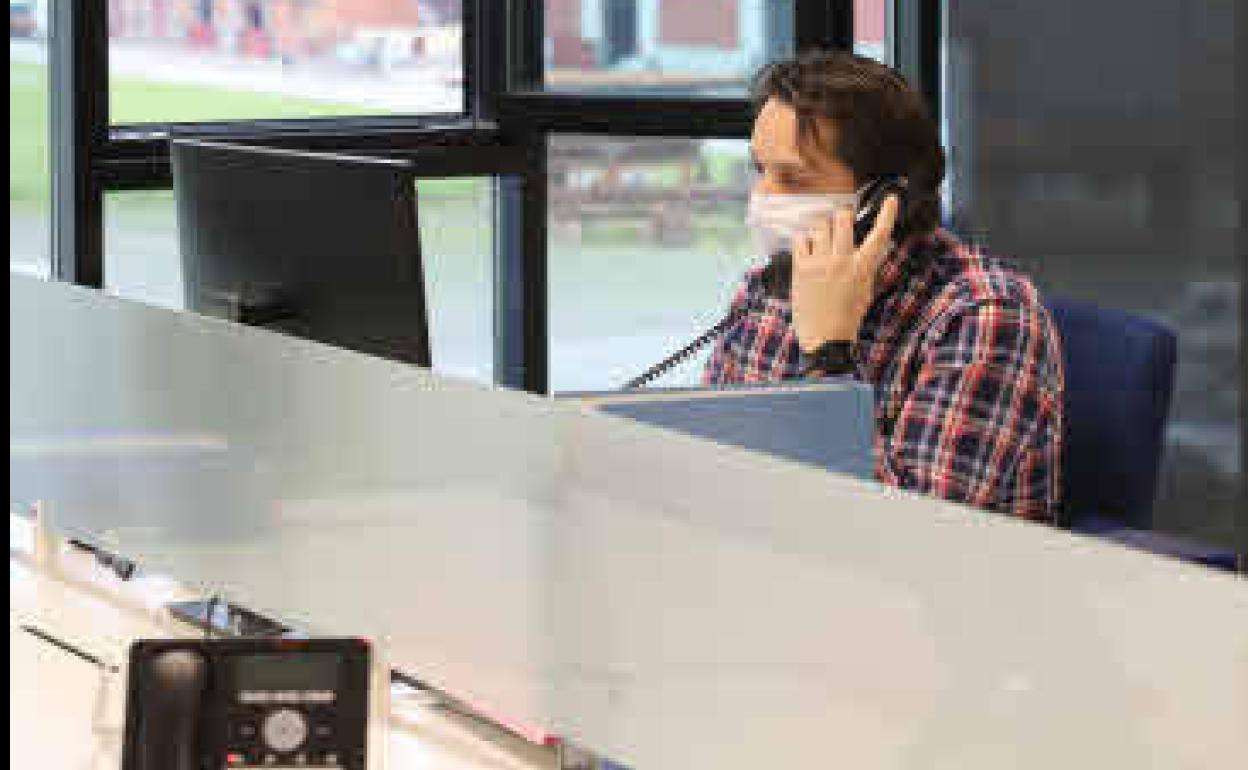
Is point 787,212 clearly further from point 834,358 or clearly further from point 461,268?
point 461,268

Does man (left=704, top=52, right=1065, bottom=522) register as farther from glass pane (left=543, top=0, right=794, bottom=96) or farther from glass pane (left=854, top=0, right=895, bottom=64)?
glass pane (left=854, top=0, right=895, bottom=64)

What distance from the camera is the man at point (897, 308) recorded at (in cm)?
250

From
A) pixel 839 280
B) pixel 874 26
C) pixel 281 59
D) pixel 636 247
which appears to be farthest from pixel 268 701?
pixel 874 26

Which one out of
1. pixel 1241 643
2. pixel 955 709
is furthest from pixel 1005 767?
pixel 1241 643

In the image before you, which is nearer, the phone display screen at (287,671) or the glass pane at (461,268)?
the phone display screen at (287,671)

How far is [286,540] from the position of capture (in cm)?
205

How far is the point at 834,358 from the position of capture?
2.71 metres

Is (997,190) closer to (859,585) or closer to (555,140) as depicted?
(555,140)

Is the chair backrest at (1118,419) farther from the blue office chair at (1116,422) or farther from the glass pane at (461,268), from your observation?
the glass pane at (461,268)

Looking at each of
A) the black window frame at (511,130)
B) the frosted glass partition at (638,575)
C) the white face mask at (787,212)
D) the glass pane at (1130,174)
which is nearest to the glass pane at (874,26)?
the glass pane at (1130,174)

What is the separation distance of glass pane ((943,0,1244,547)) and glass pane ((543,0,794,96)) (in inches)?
15.4

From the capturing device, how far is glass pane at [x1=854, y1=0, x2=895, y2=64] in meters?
4.77

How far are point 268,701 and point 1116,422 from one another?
5.25 feet

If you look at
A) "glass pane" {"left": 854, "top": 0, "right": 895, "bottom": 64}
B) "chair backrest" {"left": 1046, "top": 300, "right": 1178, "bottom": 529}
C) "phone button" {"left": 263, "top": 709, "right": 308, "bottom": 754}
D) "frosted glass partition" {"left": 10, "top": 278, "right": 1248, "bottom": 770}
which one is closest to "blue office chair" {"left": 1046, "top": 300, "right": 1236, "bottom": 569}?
"chair backrest" {"left": 1046, "top": 300, "right": 1178, "bottom": 529}
